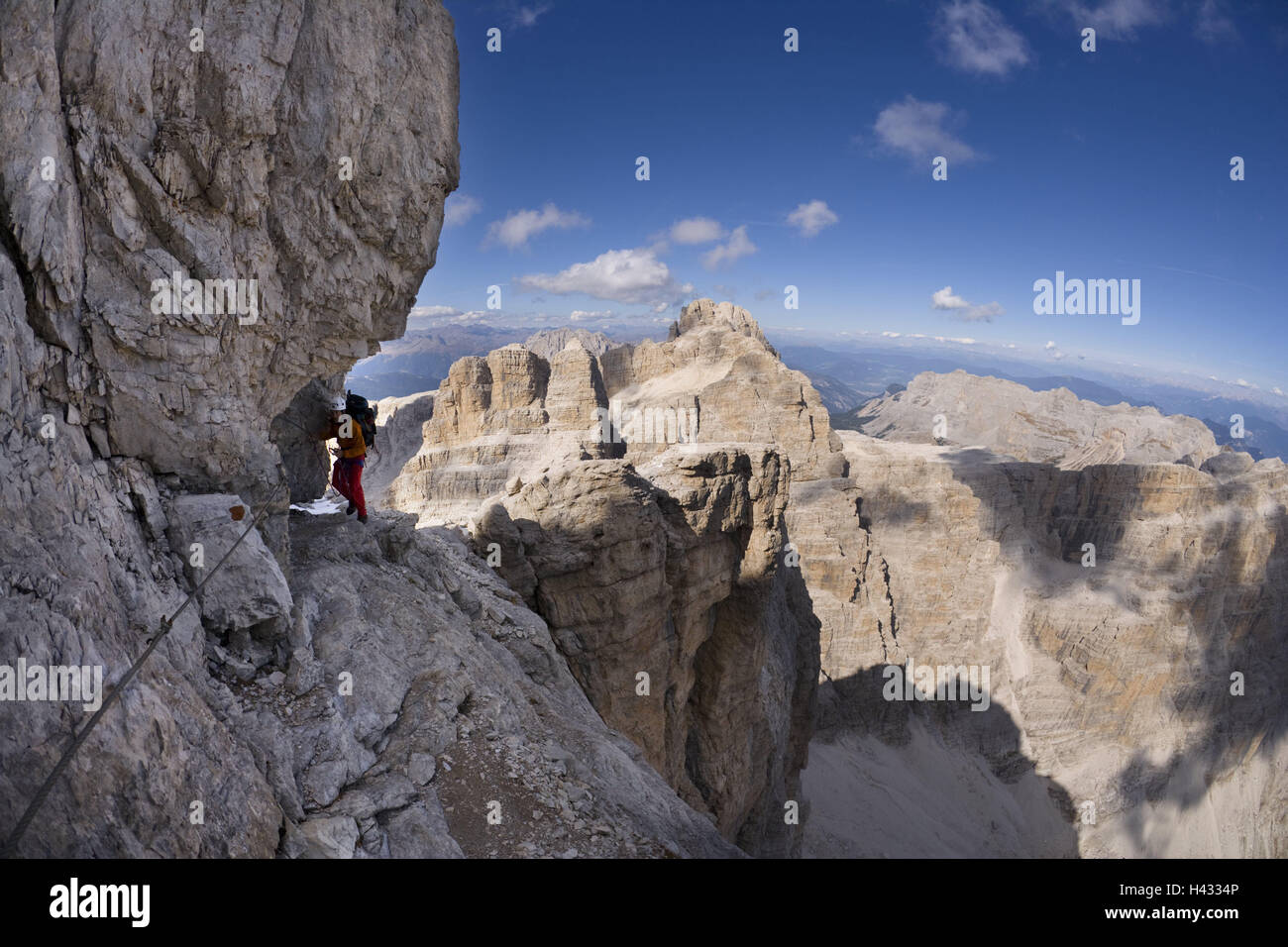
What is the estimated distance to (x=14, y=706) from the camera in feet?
14.4

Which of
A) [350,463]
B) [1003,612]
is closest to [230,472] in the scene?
[350,463]

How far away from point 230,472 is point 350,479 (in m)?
3.31

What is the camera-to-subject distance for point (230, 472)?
8086 mm

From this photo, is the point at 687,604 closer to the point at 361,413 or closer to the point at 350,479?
the point at 350,479

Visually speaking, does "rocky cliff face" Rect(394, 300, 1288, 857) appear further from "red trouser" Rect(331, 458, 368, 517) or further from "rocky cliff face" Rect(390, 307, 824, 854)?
"red trouser" Rect(331, 458, 368, 517)

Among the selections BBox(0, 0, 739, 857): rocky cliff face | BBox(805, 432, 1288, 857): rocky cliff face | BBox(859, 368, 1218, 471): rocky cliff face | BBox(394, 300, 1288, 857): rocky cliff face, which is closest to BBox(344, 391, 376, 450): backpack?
BBox(0, 0, 739, 857): rocky cliff face

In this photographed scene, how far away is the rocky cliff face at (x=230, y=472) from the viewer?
16.8 ft

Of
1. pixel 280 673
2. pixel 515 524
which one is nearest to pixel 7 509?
pixel 280 673

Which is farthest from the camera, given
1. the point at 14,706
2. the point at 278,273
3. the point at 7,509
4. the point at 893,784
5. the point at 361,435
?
the point at 893,784

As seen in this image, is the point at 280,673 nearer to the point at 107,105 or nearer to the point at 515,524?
the point at 107,105

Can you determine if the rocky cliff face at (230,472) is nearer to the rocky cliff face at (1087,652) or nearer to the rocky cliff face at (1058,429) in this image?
the rocky cliff face at (1087,652)

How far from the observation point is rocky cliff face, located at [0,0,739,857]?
511 cm

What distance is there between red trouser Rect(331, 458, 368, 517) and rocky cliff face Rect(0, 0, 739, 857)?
2.85 ft
